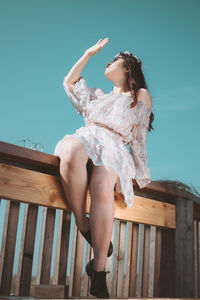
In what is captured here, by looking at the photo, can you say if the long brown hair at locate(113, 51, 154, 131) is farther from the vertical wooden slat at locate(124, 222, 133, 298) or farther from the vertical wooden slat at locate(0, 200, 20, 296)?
the vertical wooden slat at locate(0, 200, 20, 296)

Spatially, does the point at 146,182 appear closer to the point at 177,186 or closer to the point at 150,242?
the point at 177,186

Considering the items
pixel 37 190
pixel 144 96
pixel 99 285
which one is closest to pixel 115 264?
pixel 99 285

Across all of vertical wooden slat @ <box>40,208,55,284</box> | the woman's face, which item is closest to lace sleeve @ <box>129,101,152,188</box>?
the woman's face

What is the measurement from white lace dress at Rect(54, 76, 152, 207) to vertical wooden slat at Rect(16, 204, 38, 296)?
0.33 metres

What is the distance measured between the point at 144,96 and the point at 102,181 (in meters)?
0.63

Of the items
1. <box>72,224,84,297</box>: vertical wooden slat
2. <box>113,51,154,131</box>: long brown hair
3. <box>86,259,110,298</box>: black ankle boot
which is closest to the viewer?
<box>86,259,110,298</box>: black ankle boot

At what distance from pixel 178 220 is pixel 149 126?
647mm

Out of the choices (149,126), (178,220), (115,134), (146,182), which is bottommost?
(178,220)

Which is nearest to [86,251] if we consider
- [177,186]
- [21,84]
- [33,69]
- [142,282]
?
[142,282]

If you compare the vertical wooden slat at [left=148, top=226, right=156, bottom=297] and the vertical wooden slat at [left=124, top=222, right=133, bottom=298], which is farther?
the vertical wooden slat at [left=148, top=226, right=156, bottom=297]

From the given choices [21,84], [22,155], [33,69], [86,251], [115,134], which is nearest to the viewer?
[22,155]

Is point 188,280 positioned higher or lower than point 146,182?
lower

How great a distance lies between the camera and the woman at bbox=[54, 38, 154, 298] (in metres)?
1.55

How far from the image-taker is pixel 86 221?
1.65 m
